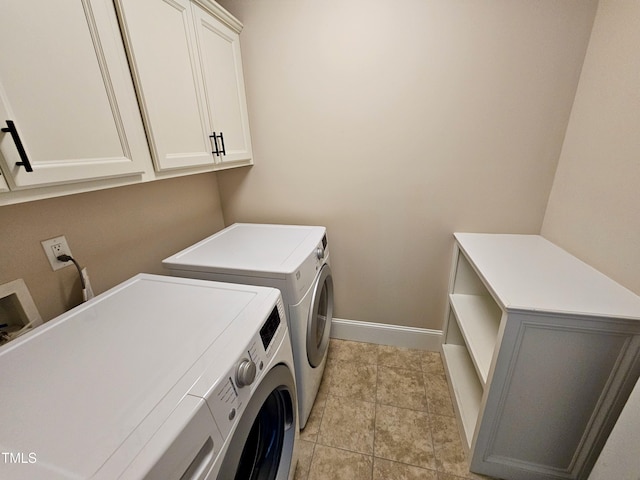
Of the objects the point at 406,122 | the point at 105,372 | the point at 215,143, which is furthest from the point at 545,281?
the point at 215,143

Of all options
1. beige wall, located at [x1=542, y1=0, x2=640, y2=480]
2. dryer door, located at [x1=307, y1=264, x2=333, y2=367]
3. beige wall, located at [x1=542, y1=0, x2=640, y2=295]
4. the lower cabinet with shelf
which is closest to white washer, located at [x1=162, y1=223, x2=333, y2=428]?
dryer door, located at [x1=307, y1=264, x2=333, y2=367]

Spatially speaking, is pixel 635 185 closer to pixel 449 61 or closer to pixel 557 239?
pixel 557 239

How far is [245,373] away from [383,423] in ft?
3.76

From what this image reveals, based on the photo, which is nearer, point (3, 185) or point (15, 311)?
point (3, 185)

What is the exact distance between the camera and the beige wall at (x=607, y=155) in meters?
0.95

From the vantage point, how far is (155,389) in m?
0.54

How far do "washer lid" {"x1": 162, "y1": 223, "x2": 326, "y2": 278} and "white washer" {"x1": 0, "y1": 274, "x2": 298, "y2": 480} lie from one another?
0.52ft

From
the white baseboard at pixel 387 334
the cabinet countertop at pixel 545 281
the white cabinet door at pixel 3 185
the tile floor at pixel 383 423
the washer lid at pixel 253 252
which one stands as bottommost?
the tile floor at pixel 383 423

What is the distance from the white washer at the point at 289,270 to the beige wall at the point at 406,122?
1.26 ft

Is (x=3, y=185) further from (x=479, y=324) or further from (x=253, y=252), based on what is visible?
(x=479, y=324)

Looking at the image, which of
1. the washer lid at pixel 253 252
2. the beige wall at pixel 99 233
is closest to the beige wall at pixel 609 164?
the washer lid at pixel 253 252

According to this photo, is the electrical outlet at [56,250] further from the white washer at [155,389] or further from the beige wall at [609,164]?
the beige wall at [609,164]

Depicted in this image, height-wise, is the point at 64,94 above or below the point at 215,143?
above

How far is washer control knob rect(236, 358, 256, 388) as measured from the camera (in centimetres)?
60
